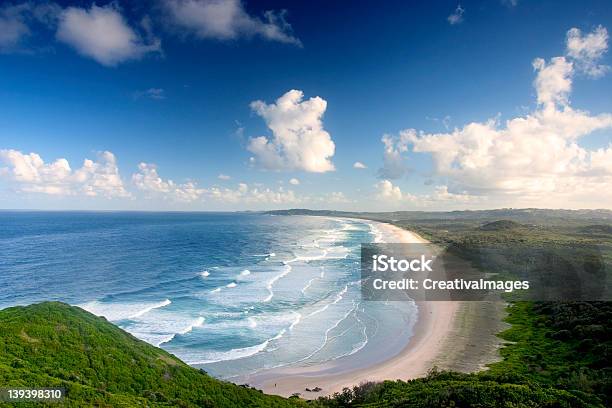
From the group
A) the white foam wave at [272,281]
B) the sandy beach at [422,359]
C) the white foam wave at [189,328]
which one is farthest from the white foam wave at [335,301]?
the white foam wave at [189,328]

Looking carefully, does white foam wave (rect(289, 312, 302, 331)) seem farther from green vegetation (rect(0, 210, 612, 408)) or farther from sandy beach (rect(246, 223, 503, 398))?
green vegetation (rect(0, 210, 612, 408))

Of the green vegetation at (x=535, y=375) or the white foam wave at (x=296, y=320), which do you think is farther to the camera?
the white foam wave at (x=296, y=320)

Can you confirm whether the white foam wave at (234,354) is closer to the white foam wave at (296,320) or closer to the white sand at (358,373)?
the white sand at (358,373)

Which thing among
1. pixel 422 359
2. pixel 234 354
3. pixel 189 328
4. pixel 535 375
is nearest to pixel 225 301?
pixel 189 328

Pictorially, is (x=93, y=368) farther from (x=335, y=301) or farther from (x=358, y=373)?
(x=335, y=301)

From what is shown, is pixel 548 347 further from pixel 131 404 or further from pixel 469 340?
pixel 131 404

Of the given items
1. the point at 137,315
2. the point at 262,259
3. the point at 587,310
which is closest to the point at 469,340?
the point at 587,310
